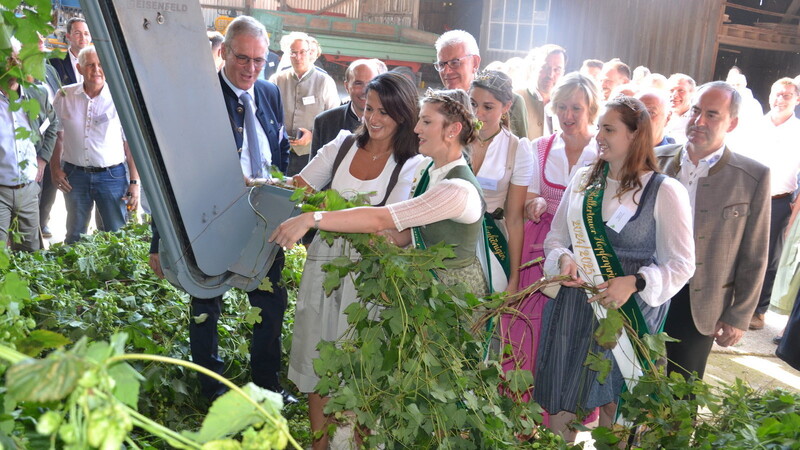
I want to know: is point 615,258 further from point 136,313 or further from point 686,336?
point 136,313

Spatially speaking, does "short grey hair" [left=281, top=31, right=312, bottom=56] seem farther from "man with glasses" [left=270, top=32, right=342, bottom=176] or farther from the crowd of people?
the crowd of people

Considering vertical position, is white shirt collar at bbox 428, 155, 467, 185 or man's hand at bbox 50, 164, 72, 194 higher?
white shirt collar at bbox 428, 155, 467, 185

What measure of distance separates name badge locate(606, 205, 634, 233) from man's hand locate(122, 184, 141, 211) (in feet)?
14.6

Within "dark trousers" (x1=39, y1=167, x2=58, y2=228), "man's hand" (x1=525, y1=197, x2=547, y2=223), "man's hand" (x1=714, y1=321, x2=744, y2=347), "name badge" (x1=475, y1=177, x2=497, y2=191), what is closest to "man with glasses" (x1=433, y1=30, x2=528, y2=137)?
"man's hand" (x1=525, y1=197, x2=547, y2=223)

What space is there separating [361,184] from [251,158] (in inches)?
27.5

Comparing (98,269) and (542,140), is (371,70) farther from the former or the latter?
(98,269)

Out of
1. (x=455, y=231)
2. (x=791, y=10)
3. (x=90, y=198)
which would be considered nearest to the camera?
(x=455, y=231)

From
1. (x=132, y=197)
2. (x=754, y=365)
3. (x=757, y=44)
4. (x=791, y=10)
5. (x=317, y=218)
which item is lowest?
(x=754, y=365)

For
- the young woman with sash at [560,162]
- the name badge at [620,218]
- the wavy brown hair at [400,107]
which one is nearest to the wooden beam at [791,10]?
the young woman with sash at [560,162]

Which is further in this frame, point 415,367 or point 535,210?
point 535,210

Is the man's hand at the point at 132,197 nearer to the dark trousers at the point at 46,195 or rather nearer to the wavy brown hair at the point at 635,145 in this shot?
the dark trousers at the point at 46,195

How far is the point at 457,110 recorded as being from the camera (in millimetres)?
3016

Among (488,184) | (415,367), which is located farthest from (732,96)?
(415,367)

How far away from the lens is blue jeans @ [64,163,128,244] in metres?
6.05
